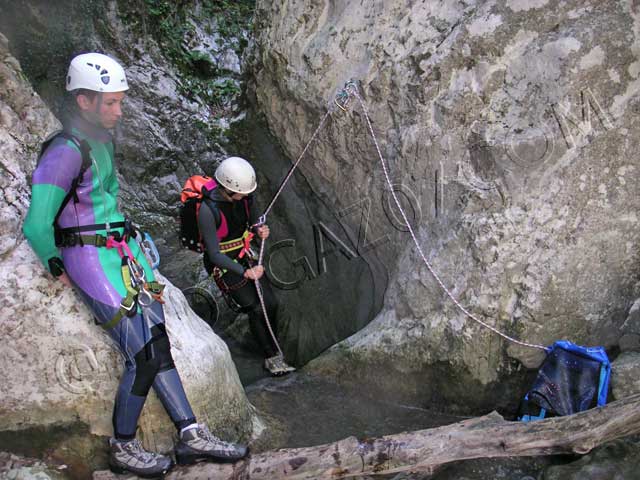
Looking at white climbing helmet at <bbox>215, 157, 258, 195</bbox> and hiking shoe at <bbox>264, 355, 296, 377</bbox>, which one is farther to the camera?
hiking shoe at <bbox>264, 355, 296, 377</bbox>

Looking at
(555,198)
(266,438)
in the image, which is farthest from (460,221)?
(266,438)

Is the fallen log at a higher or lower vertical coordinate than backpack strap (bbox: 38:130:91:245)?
lower

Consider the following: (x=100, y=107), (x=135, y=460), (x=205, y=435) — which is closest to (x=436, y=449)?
(x=205, y=435)

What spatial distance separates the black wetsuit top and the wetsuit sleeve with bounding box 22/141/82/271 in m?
2.07

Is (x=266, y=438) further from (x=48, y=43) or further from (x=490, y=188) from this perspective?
(x=48, y=43)

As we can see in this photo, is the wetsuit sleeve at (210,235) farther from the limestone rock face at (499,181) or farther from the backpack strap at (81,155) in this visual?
the backpack strap at (81,155)

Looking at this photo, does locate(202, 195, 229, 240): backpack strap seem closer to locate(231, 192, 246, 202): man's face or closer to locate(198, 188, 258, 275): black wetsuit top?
locate(198, 188, 258, 275): black wetsuit top

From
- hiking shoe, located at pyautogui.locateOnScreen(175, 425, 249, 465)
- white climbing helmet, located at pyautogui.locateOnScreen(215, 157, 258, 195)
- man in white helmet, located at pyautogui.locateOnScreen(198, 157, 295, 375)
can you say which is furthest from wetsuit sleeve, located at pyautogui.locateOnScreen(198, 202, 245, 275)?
hiking shoe, located at pyautogui.locateOnScreen(175, 425, 249, 465)

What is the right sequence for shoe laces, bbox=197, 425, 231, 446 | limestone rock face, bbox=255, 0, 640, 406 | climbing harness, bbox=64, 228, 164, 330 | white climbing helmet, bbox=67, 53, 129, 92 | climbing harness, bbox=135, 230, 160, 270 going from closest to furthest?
white climbing helmet, bbox=67, 53, 129, 92 < climbing harness, bbox=64, 228, 164, 330 < shoe laces, bbox=197, 425, 231, 446 < climbing harness, bbox=135, 230, 160, 270 < limestone rock face, bbox=255, 0, 640, 406

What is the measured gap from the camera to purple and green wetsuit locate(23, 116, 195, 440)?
9.84ft

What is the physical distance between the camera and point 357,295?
628cm

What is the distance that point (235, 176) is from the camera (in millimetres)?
5234

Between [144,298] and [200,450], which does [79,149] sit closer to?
[144,298]

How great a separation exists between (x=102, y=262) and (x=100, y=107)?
2.93 ft
